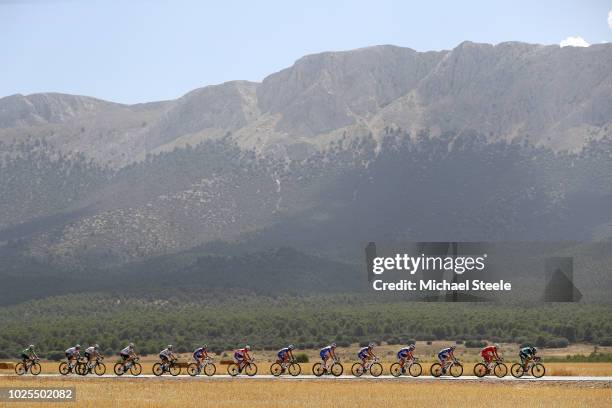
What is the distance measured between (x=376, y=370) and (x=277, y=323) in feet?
208

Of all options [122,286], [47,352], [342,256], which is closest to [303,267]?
[342,256]

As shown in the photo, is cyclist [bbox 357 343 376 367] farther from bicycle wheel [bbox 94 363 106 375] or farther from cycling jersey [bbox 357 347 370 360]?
bicycle wheel [bbox 94 363 106 375]

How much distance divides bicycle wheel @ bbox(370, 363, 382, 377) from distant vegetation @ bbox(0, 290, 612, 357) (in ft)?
153

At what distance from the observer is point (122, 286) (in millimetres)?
160625

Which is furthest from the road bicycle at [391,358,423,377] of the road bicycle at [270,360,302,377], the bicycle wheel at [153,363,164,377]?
the bicycle wheel at [153,363,164,377]

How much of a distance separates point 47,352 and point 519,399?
62.3 m

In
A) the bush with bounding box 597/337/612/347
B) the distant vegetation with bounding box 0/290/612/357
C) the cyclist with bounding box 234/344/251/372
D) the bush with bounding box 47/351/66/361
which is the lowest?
the bush with bounding box 47/351/66/361

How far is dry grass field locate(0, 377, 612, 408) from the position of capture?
137 ft

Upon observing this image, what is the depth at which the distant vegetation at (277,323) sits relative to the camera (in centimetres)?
10506

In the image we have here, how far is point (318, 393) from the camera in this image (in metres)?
45.6

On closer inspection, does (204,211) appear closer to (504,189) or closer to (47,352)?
(504,189)

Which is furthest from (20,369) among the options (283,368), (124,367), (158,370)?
(283,368)

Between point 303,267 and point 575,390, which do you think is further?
point 303,267

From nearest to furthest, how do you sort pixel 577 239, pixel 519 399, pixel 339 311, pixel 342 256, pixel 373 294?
pixel 519 399, pixel 339 311, pixel 373 294, pixel 577 239, pixel 342 256
